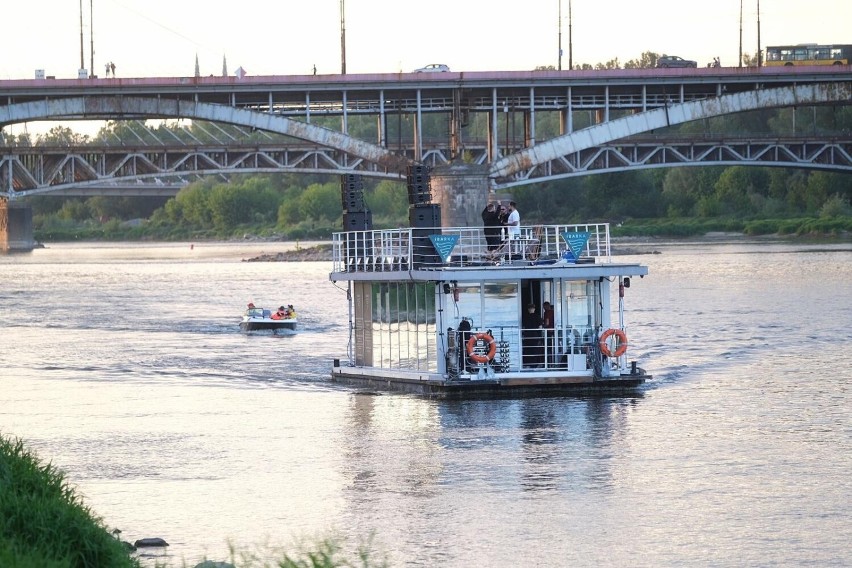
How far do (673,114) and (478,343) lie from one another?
6147 cm

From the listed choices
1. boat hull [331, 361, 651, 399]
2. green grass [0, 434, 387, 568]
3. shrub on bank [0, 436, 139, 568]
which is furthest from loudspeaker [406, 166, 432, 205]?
shrub on bank [0, 436, 139, 568]

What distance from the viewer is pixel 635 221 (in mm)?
136250

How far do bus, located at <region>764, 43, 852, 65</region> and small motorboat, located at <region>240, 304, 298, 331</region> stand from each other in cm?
4992

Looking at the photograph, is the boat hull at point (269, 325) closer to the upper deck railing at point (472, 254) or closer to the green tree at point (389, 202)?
the upper deck railing at point (472, 254)

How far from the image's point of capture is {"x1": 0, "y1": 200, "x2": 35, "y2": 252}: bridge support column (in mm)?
163250

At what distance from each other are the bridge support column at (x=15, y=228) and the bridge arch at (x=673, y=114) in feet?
278

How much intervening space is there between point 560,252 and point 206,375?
11.1m

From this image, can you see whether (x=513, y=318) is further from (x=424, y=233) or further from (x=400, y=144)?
(x=400, y=144)

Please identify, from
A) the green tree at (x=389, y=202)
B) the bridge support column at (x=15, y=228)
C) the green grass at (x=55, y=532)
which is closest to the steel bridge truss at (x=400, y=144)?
the green tree at (x=389, y=202)

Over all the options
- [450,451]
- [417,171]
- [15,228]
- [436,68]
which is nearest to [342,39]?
[436,68]

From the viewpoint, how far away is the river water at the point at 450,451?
21.0 meters

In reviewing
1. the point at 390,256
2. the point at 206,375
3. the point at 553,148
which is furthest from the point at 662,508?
the point at 553,148

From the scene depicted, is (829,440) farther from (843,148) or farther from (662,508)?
(843,148)

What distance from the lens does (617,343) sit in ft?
108
